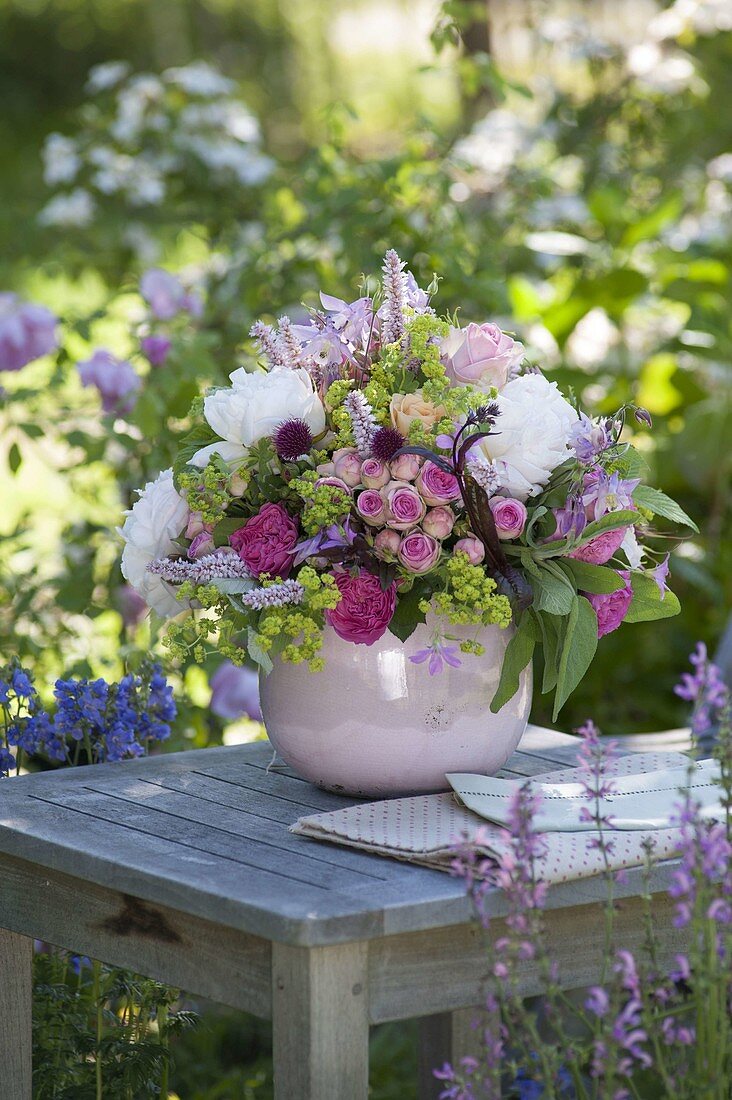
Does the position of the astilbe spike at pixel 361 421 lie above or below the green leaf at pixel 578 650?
above

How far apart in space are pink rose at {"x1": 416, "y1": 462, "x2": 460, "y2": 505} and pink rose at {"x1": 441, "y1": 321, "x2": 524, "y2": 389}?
130 mm

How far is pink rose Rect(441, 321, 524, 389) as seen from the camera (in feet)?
5.03

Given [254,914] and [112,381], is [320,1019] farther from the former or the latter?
[112,381]

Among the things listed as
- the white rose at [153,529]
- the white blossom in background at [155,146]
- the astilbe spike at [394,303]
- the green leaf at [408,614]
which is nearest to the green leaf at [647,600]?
the green leaf at [408,614]

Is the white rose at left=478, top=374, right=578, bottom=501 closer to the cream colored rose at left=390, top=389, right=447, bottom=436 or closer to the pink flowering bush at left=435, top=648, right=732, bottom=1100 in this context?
the cream colored rose at left=390, top=389, right=447, bottom=436

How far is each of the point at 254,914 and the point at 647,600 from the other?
1.88ft

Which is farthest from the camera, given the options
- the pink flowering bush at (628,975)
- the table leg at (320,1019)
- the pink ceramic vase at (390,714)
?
the pink ceramic vase at (390,714)

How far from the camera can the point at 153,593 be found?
5.34 feet

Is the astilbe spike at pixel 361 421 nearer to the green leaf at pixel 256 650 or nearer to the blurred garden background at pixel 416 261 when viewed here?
the green leaf at pixel 256 650

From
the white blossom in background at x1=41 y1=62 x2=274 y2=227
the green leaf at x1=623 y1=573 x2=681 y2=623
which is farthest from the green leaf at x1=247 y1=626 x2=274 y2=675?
the white blossom in background at x1=41 y1=62 x2=274 y2=227

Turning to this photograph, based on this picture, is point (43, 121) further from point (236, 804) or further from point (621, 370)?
point (236, 804)

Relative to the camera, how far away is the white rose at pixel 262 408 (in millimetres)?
1503

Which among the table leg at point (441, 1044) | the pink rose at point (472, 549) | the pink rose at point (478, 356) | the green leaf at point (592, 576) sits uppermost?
the pink rose at point (478, 356)

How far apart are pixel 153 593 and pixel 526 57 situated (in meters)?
4.60
